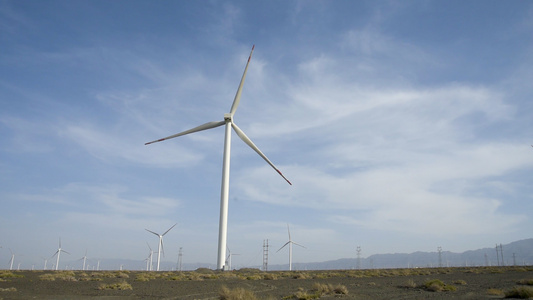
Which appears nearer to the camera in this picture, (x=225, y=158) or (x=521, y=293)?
(x=521, y=293)

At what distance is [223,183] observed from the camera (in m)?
60.8

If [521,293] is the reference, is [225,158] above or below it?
above

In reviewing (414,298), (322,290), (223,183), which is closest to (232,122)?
(223,183)

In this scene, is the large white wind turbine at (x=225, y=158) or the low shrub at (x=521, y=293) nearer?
the low shrub at (x=521, y=293)

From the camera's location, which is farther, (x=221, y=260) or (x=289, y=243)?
(x=289, y=243)

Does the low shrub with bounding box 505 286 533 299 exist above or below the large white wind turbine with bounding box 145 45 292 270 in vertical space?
below

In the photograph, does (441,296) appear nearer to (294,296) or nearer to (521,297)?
(521,297)

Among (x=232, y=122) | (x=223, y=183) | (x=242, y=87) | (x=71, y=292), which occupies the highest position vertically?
(x=242, y=87)

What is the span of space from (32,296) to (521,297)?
31.5 meters

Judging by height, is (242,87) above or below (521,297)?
above

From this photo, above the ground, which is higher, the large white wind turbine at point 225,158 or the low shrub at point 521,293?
the large white wind turbine at point 225,158

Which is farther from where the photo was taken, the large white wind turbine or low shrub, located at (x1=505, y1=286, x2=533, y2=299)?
the large white wind turbine

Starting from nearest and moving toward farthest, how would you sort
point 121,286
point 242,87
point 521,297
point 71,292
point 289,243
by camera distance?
1. point 521,297
2. point 71,292
3. point 121,286
4. point 242,87
5. point 289,243

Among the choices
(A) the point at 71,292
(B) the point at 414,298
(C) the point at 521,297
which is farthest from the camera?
(A) the point at 71,292
